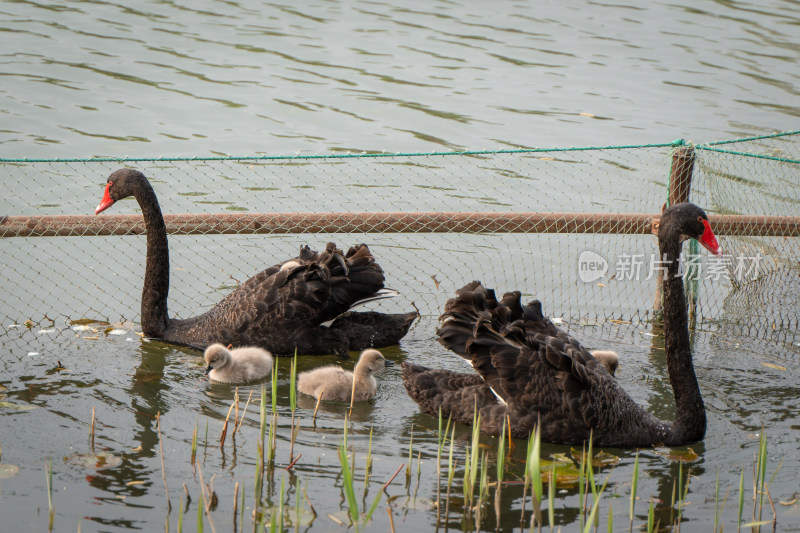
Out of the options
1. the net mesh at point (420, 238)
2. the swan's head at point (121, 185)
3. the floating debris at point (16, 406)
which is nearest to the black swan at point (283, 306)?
the swan's head at point (121, 185)

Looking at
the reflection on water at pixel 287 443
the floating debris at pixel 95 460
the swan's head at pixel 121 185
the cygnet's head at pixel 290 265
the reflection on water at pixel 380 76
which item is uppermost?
the reflection on water at pixel 380 76

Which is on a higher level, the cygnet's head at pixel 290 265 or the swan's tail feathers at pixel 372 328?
the cygnet's head at pixel 290 265

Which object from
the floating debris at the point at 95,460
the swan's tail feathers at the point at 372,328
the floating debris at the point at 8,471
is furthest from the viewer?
the swan's tail feathers at the point at 372,328

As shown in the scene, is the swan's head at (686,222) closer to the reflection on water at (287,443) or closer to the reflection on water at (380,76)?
the reflection on water at (287,443)

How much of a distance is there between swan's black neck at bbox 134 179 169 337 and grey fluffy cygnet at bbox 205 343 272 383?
2.43 ft

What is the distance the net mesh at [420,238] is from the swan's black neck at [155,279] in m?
0.27

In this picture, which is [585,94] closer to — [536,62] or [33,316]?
[536,62]

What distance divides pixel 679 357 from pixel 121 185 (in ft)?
11.1

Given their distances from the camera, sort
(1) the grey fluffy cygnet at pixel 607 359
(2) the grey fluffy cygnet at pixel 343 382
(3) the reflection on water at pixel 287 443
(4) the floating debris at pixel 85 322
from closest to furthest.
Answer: (3) the reflection on water at pixel 287 443 → (2) the grey fluffy cygnet at pixel 343 382 → (1) the grey fluffy cygnet at pixel 607 359 → (4) the floating debris at pixel 85 322

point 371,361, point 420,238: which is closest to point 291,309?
point 371,361

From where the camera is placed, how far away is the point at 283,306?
18.9 ft

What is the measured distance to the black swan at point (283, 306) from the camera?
5.75 meters

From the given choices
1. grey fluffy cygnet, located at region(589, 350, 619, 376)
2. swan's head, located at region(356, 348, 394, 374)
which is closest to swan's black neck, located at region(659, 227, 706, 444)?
grey fluffy cygnet, located at region(589, 350, 619, 376)

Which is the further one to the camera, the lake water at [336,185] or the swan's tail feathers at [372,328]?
the swan's tail feathers at [372,328]
